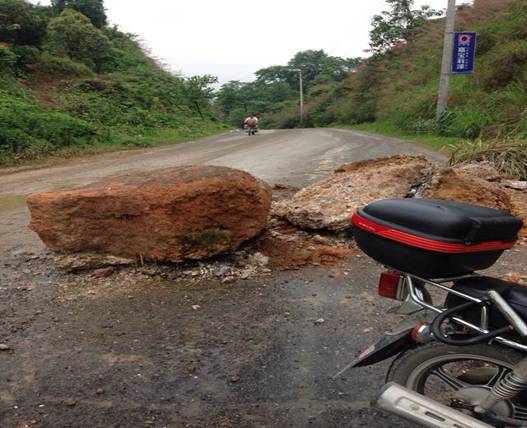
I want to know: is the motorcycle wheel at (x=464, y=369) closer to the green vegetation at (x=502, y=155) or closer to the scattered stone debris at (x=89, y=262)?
the scattered stone debris at (x=89, y=262)

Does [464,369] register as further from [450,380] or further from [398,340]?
[398,340]

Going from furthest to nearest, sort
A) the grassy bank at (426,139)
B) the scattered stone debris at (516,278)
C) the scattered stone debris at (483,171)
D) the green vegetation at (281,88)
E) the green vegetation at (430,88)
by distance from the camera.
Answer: the green vegetation at (281,88), the green vegetation at (430,88), the grassy bank at (426,139), the scattered stone debris at (483,171), the scattered stone debris at (516,278)

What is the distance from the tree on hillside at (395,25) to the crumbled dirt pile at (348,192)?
32.9 metres

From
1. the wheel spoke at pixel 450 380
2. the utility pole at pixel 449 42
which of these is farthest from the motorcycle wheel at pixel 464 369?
the utility pole at pixel 449 42

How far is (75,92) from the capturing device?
1927 cm

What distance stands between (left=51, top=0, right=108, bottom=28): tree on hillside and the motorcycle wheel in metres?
30.1

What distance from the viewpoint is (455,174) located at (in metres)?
5.08

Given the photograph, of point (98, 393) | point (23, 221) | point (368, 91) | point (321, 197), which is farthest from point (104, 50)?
point (98, 393)

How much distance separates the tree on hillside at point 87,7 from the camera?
1092 inches

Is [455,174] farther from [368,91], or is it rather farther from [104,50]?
[368,91]

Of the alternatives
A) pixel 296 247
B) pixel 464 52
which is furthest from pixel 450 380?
pixel 464 52

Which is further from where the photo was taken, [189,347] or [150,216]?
[150,216]

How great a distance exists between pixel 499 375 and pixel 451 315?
0.94ft

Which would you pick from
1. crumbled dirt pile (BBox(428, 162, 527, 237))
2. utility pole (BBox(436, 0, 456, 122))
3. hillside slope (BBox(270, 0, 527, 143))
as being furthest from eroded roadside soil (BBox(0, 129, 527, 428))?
utility pole (BBox(436, 0, 456, 122))
